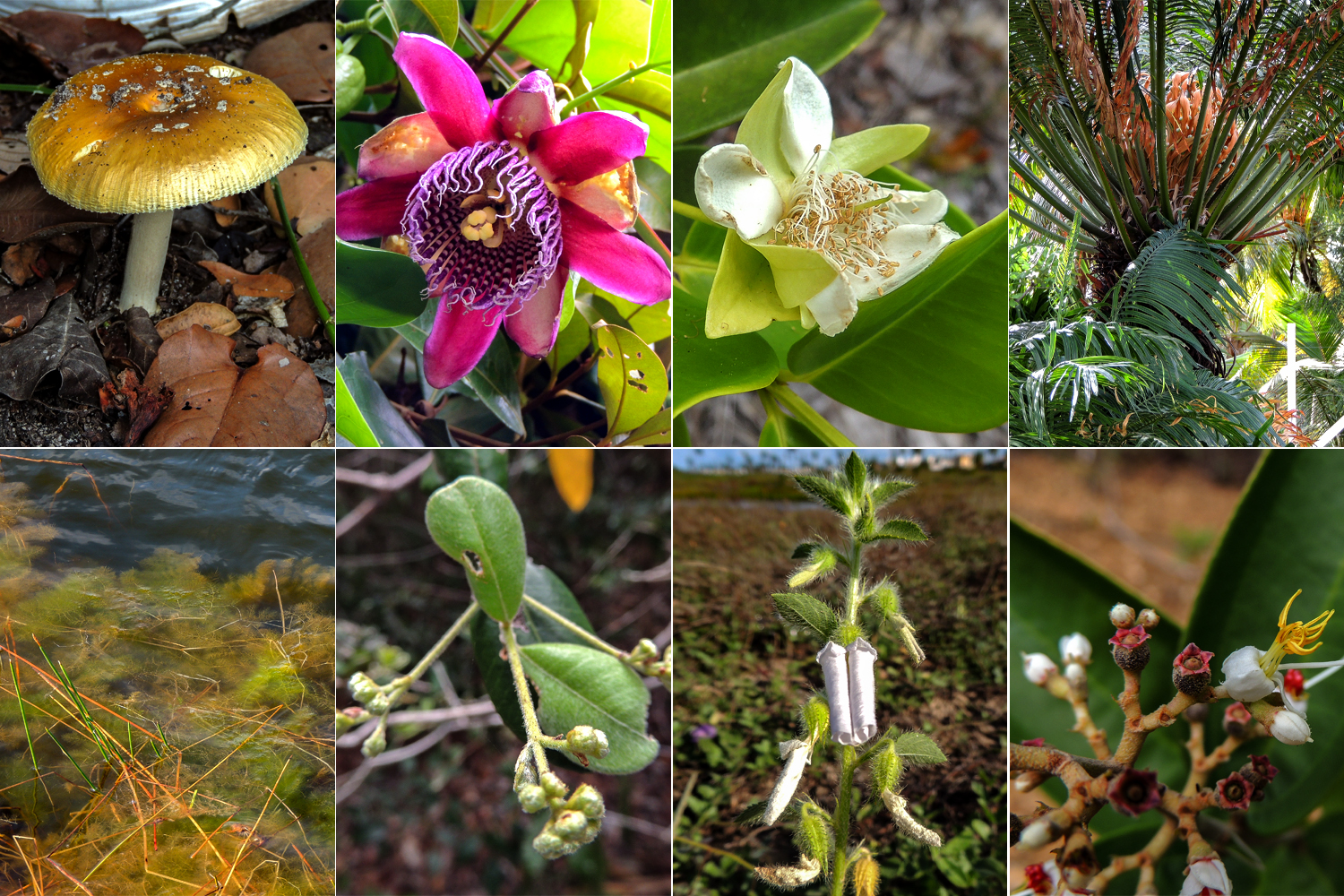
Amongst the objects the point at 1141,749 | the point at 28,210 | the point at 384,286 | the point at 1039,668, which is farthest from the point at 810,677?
the point at 28,210

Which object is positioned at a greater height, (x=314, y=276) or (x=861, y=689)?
(x=314, y=276)

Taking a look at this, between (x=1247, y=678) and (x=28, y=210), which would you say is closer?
(x=1247, y=678)

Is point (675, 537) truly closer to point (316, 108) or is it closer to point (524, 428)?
point (524, 428)

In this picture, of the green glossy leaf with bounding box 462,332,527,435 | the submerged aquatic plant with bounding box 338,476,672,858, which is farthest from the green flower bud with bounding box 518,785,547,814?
the green glossy leaf with bounding box 462,332,527,435

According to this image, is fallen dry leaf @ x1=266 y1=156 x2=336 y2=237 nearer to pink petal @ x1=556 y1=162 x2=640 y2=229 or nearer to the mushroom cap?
the mushroom cap

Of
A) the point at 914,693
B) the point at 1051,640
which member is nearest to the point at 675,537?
the point at 914,693

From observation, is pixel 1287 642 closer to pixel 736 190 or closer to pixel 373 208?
pixel 736 190

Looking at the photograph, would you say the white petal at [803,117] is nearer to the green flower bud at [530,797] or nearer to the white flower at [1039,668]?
the white flower at [1039,668]
